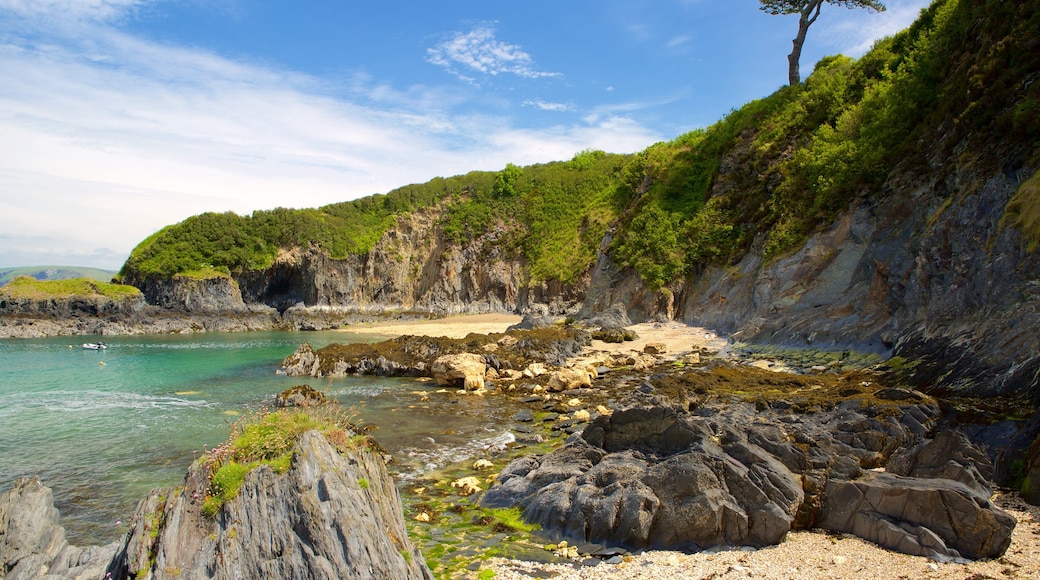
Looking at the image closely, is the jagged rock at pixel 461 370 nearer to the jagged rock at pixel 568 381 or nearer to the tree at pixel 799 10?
the jagged rock at pixel 568 381

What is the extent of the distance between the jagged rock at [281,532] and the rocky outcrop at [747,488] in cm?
382

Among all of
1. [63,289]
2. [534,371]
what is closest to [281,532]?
[534,371]

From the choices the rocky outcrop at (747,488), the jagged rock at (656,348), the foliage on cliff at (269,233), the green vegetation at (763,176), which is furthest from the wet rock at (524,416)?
the foliage on cliff at (269,233)

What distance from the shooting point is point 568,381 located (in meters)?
23.4

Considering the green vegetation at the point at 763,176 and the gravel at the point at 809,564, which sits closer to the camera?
the gravel at the point at 809,564

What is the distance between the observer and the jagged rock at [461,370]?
24.8 meters

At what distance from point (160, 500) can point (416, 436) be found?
10.3 meters

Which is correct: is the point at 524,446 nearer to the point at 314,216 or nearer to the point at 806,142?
the point at 806,142

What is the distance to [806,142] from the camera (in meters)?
36.6

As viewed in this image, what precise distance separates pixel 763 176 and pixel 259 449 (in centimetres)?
3828

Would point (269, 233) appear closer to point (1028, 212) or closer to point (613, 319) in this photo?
point (613, 319)

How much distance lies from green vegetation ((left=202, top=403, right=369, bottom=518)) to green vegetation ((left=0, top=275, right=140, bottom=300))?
6606 centimetres

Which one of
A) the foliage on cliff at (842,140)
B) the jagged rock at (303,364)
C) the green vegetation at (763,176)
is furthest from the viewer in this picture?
the jagged rock at (303,364)

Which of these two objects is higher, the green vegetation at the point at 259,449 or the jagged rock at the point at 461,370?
the green vegetation at the point at 259,449
